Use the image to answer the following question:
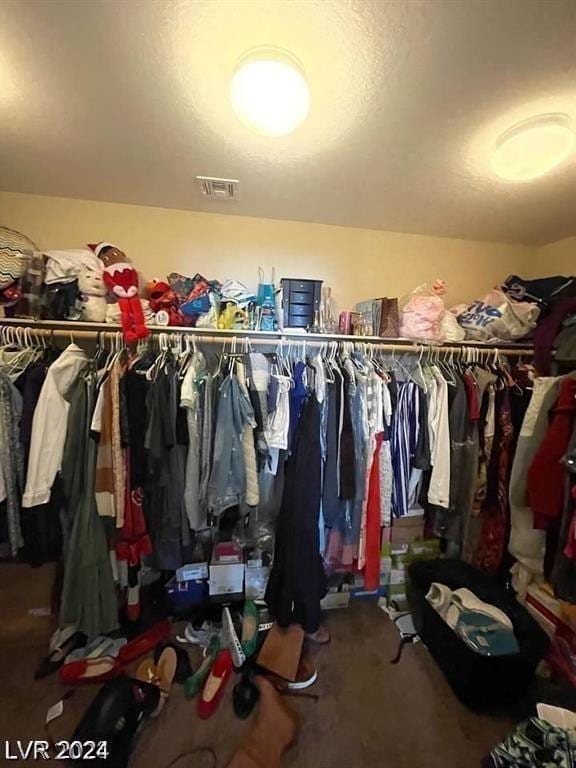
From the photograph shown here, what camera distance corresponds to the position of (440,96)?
3.44 feet

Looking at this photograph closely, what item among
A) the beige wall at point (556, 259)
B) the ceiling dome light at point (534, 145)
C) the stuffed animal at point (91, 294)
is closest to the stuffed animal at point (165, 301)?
the stuffed animal at point (91, 294)

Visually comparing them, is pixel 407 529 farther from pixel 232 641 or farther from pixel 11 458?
pixel 11 458

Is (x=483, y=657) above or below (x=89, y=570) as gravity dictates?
below

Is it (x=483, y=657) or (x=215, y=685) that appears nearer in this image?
(x=483, y=657)

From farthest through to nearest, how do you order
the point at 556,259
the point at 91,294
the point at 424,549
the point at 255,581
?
the point at 556,259, the point at 424,549, the point at 255,581, the point at 91,294

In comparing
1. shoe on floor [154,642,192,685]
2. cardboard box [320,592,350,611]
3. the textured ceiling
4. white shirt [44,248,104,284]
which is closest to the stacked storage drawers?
the textured ceiling

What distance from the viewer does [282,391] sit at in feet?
5.24

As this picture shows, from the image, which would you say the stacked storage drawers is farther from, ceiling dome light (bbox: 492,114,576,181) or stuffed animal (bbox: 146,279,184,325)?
ceiling dome light (bbox: 492,114,576,181)

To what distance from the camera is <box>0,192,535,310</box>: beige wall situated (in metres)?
1.84

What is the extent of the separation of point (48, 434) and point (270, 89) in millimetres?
1554

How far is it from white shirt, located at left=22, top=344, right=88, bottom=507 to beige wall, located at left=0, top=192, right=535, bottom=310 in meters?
0.84

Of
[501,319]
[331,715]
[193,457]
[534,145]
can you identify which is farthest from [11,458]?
[501,319]

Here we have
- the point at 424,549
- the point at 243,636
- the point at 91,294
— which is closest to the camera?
the point at 91,294

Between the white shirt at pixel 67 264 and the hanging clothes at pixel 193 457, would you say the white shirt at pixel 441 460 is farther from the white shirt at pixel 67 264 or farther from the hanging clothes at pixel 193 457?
the white shirt at pixel 67 264
